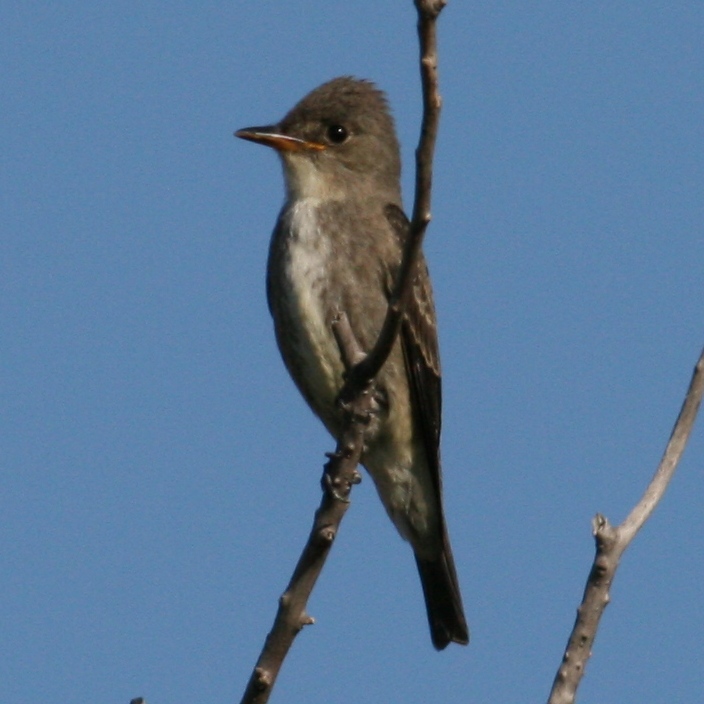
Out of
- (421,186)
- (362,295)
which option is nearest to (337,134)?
(362,295)

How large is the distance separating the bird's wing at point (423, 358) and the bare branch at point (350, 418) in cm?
296

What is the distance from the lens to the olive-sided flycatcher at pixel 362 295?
8281mm

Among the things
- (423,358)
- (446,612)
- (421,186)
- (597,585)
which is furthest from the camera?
(446,612)

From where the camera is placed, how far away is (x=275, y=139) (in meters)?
8.98

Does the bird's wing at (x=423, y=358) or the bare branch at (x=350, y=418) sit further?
the bird's wing at (x=423, y=358)

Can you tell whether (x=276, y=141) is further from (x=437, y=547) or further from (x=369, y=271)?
(x=437, y=547)

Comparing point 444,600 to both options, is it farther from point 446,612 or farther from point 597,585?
point 597,585

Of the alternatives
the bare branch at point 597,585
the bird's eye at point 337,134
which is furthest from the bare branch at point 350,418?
the bird's eye at point 337,134

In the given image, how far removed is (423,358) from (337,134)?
5.16ft

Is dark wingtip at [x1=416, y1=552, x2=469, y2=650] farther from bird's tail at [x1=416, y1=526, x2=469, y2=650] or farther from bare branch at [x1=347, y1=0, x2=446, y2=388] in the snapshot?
bare branch at [x1=347, y1=0, x2=446, y2=388]

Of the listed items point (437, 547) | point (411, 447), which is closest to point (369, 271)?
point (411, 447)

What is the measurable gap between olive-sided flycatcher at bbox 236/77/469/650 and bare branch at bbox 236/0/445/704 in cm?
253

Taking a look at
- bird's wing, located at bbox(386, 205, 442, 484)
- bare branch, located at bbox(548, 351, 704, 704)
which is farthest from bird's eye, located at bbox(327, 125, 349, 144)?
bare branch, located at bbox(548, 351, 704, 704)

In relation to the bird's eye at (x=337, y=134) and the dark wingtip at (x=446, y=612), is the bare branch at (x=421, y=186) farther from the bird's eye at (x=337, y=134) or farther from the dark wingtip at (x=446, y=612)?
the bird's eye at (x=337, y=134)
